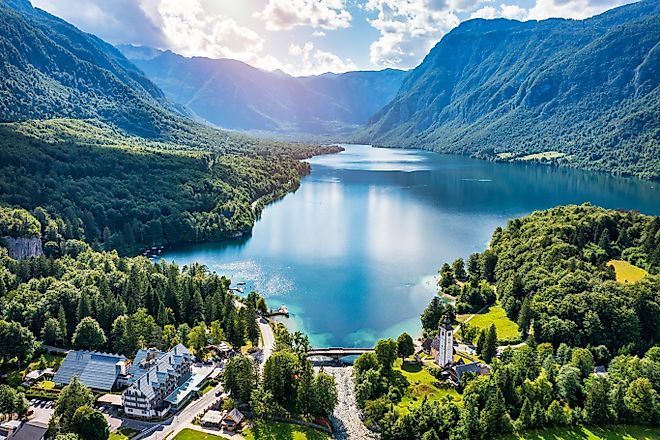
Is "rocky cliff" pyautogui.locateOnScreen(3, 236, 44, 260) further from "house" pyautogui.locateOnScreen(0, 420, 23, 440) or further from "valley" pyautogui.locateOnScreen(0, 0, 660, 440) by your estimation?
"house" pyautogui.locateOnScreen(0, 420, 23, 440)

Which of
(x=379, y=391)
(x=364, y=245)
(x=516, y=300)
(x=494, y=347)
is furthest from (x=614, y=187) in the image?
(x=379, y=391)

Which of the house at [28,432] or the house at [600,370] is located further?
the house at [600,370]

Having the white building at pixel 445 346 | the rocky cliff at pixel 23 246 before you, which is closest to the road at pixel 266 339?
the white building at pixel 445 346

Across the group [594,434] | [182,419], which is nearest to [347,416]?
[182,419]

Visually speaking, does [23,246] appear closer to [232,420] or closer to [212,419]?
[212,419]

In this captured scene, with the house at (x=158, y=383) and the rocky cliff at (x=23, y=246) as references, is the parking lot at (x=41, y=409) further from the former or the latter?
the rocky cliff at (x=23, y=246)

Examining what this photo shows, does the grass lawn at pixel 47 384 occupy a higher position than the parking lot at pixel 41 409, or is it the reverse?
the grass lawn at pixel 47 384
